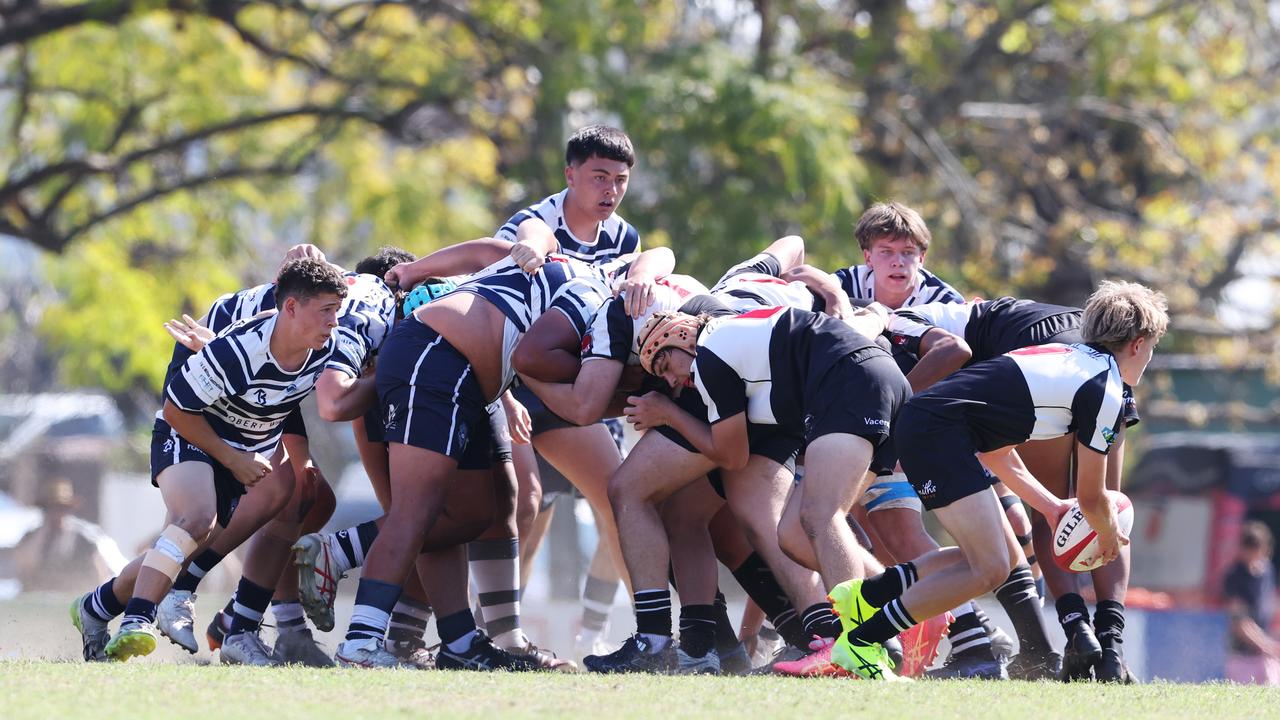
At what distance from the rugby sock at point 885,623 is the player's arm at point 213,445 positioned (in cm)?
243

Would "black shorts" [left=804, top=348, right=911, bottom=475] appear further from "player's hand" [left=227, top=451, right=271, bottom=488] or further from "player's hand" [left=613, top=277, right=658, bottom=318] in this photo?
"player's hand" [left=227, top=451, right=271, bottom=488]

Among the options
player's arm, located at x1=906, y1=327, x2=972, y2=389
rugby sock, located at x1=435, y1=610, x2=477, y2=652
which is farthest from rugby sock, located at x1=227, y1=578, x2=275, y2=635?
player's arm, located at x1=906, y1=327, x2=972, y2=389

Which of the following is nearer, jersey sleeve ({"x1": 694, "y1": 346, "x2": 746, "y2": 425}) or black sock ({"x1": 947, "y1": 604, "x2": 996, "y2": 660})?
jersey sleeve ({"x1": 694, "y1": 346, "x2": 746, "y2": 425})

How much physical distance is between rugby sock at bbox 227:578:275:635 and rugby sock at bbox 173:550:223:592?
0.16 metres

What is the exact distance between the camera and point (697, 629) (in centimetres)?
609

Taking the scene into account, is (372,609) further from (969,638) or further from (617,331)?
(969,638)

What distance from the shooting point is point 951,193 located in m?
15.4

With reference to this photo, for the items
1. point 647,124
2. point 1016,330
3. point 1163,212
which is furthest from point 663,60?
point 1016,330

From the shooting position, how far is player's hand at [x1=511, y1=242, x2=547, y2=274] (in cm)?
633

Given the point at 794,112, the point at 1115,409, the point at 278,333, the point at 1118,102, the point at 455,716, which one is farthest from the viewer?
the point at 1118,102

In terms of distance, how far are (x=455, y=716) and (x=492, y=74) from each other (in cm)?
1156

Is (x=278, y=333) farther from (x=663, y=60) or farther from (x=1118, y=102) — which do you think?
(x=1118, y=102)

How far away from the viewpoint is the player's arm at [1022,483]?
6035mm

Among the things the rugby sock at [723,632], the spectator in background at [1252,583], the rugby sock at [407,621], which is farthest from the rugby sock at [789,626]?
the spectator in background at [1252,583]
